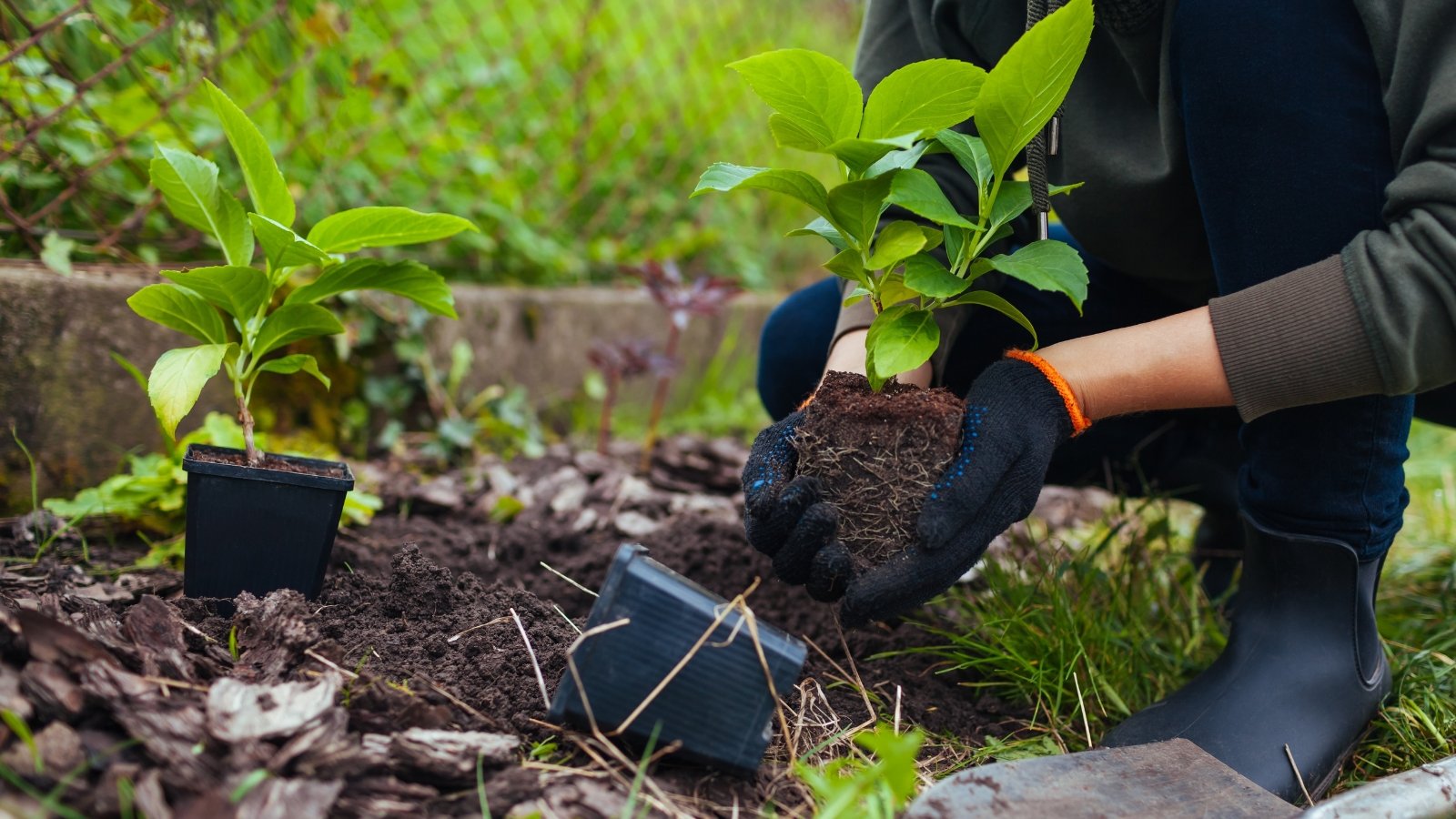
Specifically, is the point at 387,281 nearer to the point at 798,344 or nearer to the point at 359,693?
the point at 359,693

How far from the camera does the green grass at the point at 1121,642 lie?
130 centimetres

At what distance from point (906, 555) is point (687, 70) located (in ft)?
9.75

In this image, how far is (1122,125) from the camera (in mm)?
1439

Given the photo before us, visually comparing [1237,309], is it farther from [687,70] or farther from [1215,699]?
[687,70]

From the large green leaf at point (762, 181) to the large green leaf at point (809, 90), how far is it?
45mm

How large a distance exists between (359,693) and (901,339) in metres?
0.66

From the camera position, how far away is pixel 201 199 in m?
1.17


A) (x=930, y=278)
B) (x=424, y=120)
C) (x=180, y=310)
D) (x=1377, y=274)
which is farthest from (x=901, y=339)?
(x=424, y=120)

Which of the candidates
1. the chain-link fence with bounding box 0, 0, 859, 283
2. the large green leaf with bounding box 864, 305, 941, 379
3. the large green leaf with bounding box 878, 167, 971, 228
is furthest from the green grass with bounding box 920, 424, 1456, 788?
the chain-link fence with bounding box 0, 0, 859, 283

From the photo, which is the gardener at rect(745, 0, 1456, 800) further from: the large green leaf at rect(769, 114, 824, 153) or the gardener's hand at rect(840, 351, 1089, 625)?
the large green leaf at rect(769, 114, 824, 153)

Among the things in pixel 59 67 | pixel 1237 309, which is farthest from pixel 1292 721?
pixel 59 67

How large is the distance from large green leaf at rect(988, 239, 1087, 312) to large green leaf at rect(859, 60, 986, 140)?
0.53ft

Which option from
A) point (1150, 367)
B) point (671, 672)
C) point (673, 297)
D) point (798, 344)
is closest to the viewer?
point (671, 672)

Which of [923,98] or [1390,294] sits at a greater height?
[923,98]
